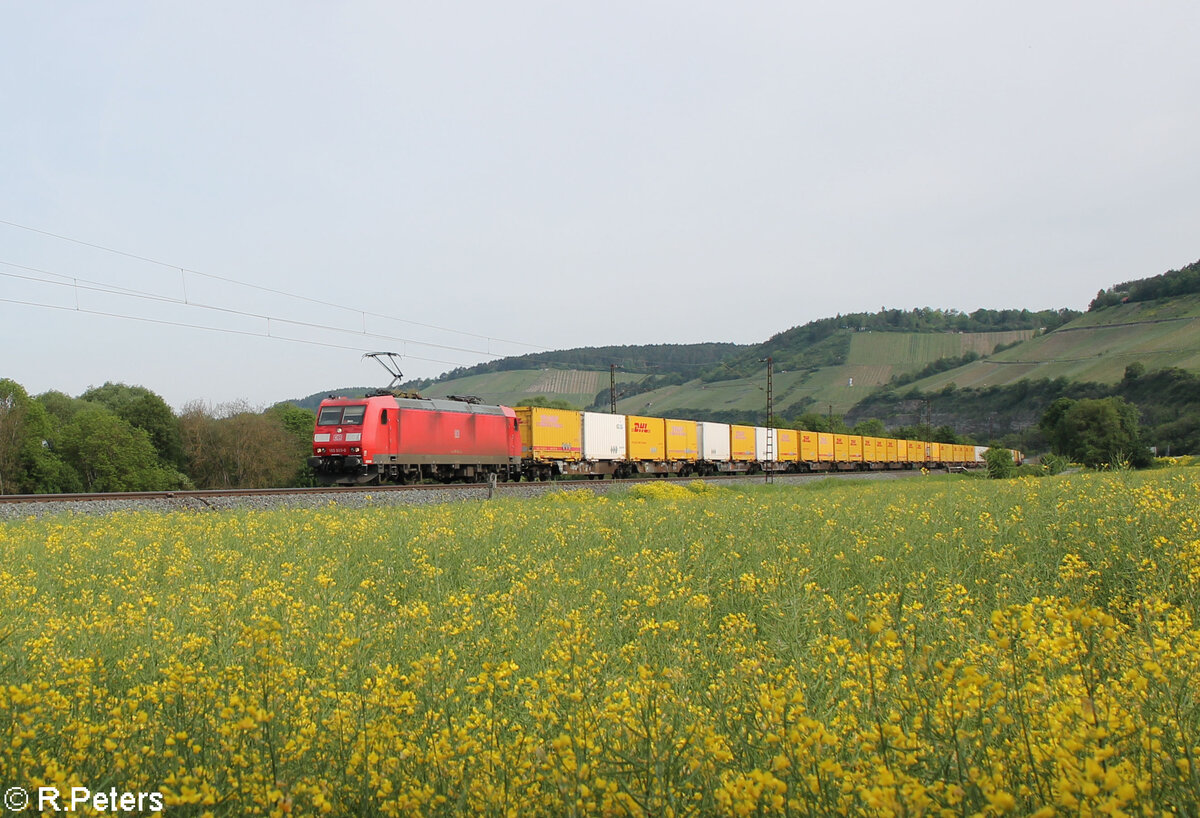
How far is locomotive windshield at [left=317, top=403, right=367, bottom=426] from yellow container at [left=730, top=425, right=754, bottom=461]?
25655 millimetres

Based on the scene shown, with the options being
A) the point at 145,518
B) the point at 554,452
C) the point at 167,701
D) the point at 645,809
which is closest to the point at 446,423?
the point at 554,452

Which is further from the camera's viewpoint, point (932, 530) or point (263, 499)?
point (263, 499)

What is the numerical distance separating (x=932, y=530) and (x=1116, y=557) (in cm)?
229

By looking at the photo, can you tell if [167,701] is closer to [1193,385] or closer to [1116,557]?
[1116,557]

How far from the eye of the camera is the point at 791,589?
6801 millimetres

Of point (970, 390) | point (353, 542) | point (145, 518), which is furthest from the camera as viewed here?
point (970, 390)

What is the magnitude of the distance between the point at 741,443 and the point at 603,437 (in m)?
13.1

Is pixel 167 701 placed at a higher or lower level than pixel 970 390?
lower

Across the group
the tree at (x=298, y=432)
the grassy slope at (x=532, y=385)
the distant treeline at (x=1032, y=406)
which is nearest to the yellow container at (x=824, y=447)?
the distant treeline at (x=1032, y=406)

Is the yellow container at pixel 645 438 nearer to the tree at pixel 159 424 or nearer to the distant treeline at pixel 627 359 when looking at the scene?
the tree at pixel 159 424

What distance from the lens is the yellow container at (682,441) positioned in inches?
1610

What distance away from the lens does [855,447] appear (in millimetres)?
60406

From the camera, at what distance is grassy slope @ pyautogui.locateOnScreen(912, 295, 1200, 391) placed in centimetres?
10956

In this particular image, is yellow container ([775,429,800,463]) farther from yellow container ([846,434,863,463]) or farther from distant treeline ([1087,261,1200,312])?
distant treeline ([1087,261,1200,312])
